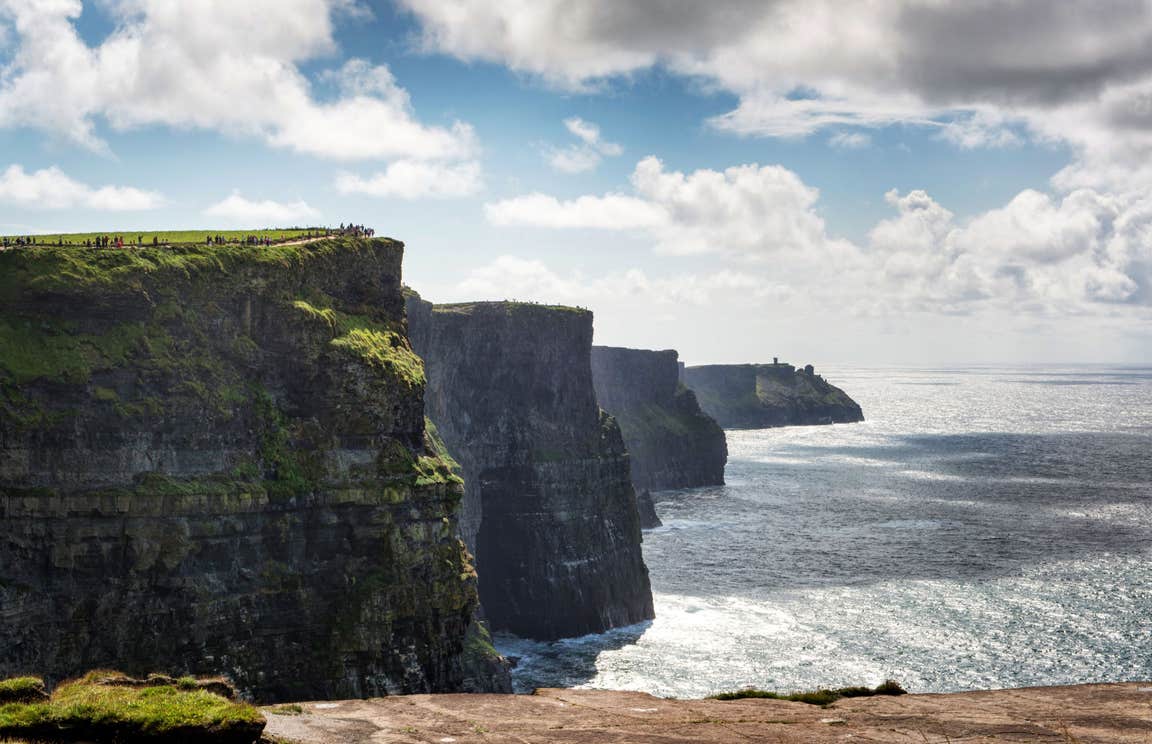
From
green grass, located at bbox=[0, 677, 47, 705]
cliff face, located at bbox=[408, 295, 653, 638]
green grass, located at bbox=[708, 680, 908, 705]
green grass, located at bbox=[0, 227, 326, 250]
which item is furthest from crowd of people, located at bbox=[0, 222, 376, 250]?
green grass, located at bbox=[708, 680, 908, 705]

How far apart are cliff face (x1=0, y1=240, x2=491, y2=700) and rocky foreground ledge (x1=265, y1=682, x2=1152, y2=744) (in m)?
25.1

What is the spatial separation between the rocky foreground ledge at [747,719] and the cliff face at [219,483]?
25.1m

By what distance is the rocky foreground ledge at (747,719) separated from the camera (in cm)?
2606

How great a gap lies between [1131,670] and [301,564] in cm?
7016

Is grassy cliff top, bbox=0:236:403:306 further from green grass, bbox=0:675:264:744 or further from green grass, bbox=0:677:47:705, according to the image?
green grass, bbox=0:675:264:744

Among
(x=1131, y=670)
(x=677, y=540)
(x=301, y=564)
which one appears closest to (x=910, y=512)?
(x=677, y=540)

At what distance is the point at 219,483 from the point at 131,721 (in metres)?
32.8

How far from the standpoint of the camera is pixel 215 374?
196ft

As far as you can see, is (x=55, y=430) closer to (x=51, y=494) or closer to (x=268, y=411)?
(x=51, y=494)

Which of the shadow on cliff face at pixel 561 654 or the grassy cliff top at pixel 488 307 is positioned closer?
the shadow on cliff face at pixel 561 654

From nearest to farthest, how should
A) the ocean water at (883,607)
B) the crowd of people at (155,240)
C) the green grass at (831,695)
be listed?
the green grass at (831,695)
the crowd of people at (155,240)
the ocean water at (883,607)

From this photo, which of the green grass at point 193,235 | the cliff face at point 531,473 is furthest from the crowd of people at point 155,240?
the cliff face at point 531,473

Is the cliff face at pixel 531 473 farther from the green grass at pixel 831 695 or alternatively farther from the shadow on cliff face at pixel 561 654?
the green grass at pixel 831 695

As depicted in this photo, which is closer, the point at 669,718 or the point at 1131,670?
the point at 669,718
